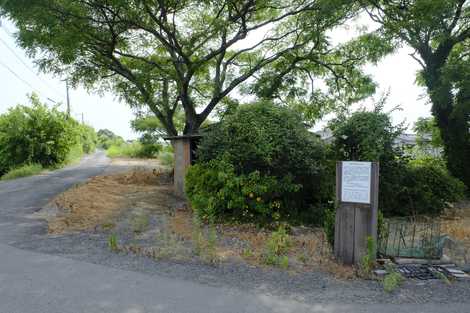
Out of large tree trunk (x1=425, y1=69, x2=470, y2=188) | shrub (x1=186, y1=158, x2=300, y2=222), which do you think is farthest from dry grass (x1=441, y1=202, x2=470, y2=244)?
shrub (x1=186, y1=158, x2=300, y2=222)

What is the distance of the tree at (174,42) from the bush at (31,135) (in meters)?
7.07

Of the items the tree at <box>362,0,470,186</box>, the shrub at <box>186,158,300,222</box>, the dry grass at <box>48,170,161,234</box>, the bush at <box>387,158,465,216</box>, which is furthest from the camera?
the tree at <box>362,0,470,186</box>

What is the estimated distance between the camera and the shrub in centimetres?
694

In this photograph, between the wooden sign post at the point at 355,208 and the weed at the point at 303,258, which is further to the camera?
the weed at the point at 303,258

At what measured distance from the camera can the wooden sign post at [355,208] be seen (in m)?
4.55

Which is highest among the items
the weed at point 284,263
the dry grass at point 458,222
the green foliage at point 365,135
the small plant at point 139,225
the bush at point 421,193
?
the green foliage at point 365,135

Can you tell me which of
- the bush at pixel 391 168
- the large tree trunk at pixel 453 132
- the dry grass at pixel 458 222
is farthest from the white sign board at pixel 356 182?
the large tree trunk at pixel 453 132

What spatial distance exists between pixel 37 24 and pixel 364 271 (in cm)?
1045

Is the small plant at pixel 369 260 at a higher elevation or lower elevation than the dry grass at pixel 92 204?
higher

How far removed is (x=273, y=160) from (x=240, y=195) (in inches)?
37.9

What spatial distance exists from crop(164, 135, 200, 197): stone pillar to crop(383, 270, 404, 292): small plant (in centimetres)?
678

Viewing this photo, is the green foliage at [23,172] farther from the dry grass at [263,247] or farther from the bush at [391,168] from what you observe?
the bush at [391,168]

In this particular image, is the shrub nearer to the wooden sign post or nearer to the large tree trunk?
the wooden sign post

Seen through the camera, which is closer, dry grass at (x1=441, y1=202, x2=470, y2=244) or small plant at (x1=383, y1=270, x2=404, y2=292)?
small plant at (x1=383, y1=270, x2=404, y2=292)
